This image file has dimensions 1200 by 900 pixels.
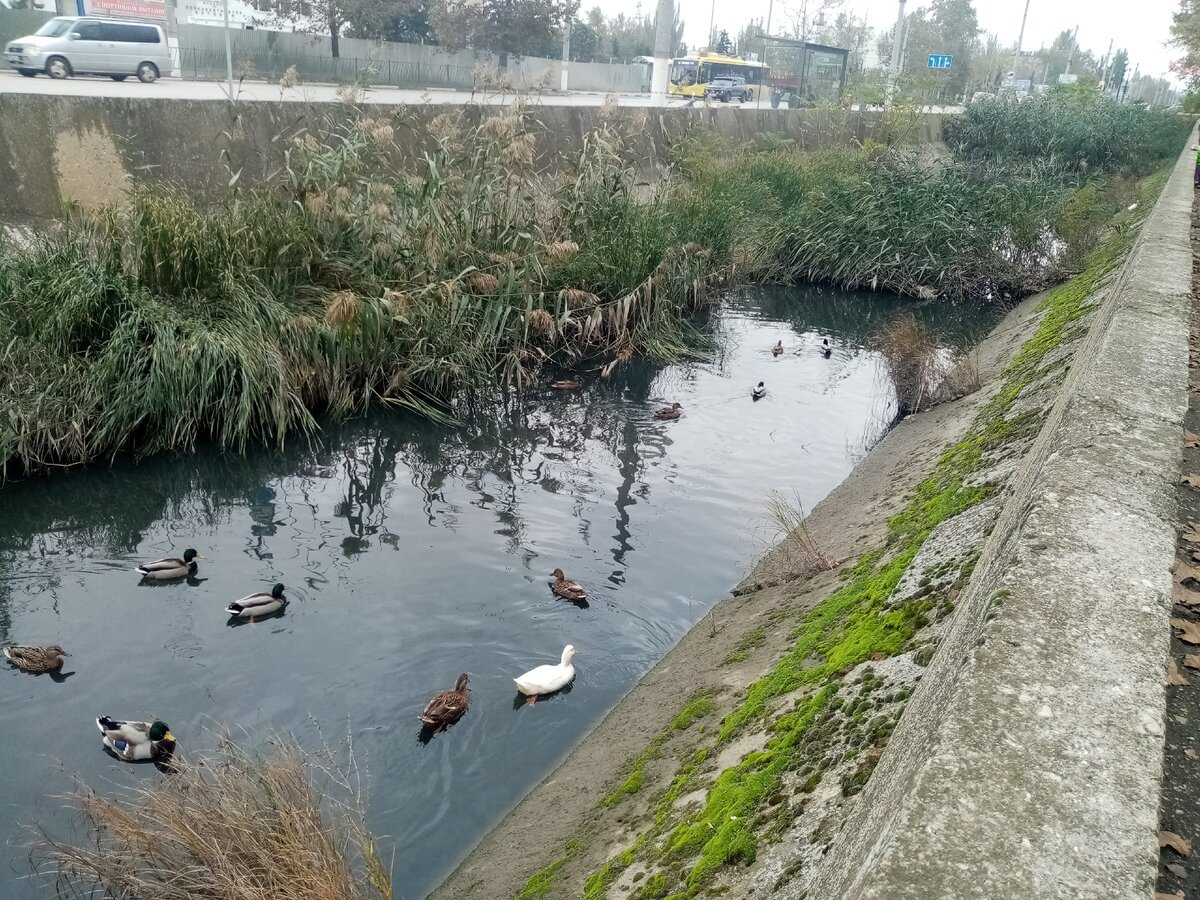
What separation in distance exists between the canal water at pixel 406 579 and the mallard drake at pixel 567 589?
8 centimetres

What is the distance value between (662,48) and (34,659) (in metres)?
20.6

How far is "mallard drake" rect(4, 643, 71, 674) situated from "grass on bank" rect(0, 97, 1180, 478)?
2.54 metres

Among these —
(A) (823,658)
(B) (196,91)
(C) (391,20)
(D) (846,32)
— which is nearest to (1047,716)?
(A) (823,658)

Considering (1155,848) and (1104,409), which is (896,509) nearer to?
(1104,409)

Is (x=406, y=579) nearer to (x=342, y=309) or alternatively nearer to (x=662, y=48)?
(x=342, y=309)

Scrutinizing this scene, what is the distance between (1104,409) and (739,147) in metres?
17.6

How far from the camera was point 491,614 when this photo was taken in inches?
266

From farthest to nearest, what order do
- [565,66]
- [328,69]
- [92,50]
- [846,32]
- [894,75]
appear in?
[846,32]
[565,66]
[328,69]
[894,75]
[92,50]

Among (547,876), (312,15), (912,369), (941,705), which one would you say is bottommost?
(547,876)

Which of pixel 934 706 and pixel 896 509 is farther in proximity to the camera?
pixel 896 509

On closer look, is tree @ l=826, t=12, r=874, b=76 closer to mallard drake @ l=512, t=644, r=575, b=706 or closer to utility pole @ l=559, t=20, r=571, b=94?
utility pole @ l=559, t=20, r=571, b=94

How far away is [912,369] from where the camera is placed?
35.9ft

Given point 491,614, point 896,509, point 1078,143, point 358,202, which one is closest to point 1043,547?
point 896,509

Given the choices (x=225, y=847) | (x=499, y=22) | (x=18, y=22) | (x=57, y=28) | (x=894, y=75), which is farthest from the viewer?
(x=499, y=22)
